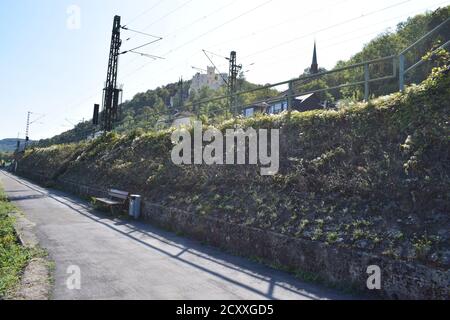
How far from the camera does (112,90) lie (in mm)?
28703

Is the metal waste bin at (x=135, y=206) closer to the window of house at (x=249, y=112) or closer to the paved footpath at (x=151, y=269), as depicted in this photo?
the paved footpath at (x=151, y=269)

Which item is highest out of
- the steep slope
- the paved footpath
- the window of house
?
the window of house

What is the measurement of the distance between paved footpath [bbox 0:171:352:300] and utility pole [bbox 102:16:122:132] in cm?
1819

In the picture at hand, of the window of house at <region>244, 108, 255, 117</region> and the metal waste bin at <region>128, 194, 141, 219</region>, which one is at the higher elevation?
the window of house at <region>244, 108, 255, 117</region>

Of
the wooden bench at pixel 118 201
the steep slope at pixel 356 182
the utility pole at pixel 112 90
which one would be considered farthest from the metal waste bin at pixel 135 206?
the utility pole at pixel 112 90

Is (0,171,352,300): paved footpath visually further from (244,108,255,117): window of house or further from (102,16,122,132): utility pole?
(102,16,122,132): utility pole

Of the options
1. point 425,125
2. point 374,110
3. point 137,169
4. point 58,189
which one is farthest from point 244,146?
point 58,189

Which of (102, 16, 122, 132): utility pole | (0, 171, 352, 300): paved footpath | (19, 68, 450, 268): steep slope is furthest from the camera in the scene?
(102, 16, 122, 132): utility pole

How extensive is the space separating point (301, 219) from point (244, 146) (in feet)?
14.9

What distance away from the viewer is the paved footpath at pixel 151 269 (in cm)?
579

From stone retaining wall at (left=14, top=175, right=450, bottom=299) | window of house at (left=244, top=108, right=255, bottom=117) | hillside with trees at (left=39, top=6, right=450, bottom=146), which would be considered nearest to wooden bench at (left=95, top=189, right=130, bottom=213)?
stone retaining wall at (left=14, top=175, right=450, bottom=299)

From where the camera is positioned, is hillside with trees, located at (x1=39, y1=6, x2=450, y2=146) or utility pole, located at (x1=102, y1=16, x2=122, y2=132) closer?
hillside with trees, located at (x1=39, y1=6, x2=450, y2=146)

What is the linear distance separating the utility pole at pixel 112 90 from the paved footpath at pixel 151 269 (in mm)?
18188

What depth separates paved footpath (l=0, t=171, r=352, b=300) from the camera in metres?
5.79
